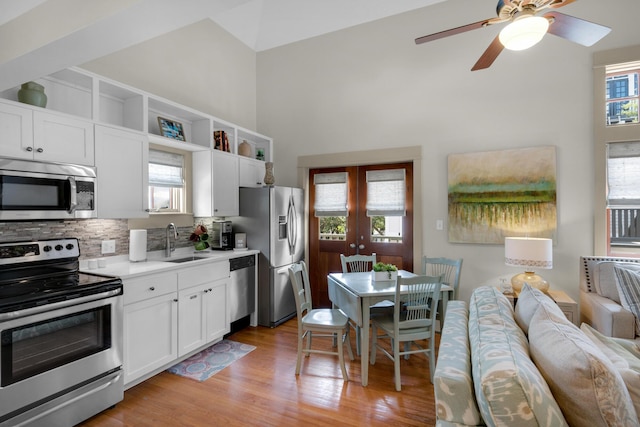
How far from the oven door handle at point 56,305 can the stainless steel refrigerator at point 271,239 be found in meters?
1.88

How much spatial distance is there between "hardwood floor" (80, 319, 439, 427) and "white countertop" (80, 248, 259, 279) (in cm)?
95

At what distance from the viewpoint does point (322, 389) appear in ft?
8.94

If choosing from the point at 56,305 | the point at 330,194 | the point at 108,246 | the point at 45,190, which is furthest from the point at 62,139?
the point at 330,194

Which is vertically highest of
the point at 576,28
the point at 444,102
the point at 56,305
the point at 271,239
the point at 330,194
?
the point at 444,102

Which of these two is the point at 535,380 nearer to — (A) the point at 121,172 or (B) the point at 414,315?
(B) the point at 414,315

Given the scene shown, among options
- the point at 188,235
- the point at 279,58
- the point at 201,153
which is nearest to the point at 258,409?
the point at 188,235

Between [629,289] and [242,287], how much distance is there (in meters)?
3.63

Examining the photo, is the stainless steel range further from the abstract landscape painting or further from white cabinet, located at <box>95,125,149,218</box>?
the abstract landscape painting

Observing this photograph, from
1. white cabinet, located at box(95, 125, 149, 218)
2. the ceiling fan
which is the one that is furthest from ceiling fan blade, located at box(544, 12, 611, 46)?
white cabinet, located at box(95, 125, 149, 218)

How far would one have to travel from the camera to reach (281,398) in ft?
8.54

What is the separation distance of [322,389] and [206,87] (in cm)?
382

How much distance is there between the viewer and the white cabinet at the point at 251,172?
4.41m

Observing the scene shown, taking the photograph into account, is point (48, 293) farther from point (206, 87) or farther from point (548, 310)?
point (206, 87)

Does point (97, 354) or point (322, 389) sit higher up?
point (97, 354)
